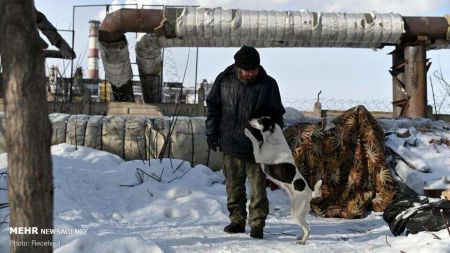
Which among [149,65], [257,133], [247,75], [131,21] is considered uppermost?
[131,21]

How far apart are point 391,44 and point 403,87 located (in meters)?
0.90

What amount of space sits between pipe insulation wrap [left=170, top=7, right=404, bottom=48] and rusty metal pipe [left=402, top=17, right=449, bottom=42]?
0.72 ft

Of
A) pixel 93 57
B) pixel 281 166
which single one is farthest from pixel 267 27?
pixel 93 57

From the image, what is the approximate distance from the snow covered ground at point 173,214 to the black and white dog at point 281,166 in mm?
270

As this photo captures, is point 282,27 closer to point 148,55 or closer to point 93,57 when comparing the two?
point 148,55

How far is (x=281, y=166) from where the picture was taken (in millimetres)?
3467

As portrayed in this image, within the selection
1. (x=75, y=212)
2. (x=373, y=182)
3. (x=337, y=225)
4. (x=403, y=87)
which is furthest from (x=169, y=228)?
(x=403, y=87)

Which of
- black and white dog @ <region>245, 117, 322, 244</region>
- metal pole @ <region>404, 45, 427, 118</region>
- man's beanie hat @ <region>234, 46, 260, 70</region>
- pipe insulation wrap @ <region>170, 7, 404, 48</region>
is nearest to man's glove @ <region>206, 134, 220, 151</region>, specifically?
black and white dog @ <region>245, 117, 322, 244</region>

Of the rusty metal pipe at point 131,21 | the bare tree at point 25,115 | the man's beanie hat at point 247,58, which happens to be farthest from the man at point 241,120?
the rusty metal pipe at point 131,21

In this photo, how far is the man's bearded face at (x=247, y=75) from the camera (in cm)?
365

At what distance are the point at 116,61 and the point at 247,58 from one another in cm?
664

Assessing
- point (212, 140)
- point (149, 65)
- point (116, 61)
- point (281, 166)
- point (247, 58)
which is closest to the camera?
point (281, 166)

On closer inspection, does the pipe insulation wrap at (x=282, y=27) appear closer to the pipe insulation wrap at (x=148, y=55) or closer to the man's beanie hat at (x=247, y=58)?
the pipe insulation wrap at (x=148, y=55)

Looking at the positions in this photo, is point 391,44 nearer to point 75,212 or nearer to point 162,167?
point 162,167
